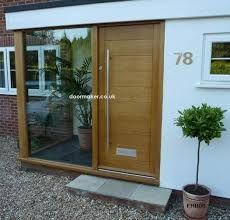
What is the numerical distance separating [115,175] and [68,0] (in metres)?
2.41

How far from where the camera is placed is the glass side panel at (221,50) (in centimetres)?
302

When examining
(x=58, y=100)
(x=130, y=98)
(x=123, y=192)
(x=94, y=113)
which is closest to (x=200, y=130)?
(x=130, y=98)

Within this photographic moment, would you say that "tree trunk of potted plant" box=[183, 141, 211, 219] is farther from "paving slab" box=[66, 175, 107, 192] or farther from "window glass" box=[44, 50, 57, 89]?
"window glass" box=[44, 50, 57, 89]

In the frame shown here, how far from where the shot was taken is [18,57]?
4.24 meters

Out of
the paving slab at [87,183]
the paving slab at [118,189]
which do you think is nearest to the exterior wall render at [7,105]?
the paving slab at [87,183]

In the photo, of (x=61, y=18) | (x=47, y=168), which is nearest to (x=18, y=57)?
(x=61, y=18)

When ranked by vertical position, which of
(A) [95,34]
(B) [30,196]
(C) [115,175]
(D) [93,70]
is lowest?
(B) [30,196]

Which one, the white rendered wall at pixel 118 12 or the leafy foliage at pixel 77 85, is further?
the leafy foliage at pixel 77 85

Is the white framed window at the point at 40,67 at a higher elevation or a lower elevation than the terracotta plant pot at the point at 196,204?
higher

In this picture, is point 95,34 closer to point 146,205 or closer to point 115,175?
point 115,175

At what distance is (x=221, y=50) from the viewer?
10.0 ft

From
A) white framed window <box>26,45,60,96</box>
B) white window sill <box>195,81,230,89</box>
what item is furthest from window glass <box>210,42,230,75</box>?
white framed window <box>26,45,60,96</box>

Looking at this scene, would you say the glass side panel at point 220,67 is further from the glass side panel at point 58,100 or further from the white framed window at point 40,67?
the white framed window at point 40,67

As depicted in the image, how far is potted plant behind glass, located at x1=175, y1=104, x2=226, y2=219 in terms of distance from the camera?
2814 mm
